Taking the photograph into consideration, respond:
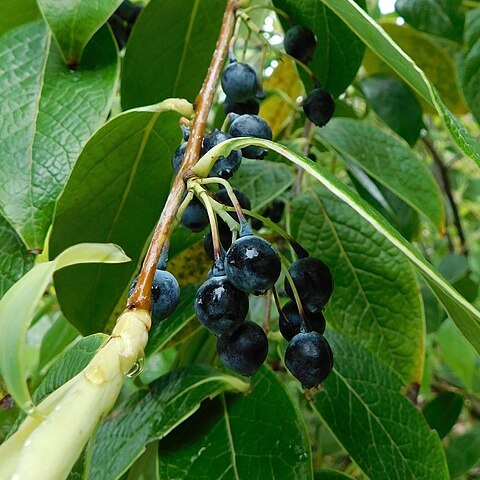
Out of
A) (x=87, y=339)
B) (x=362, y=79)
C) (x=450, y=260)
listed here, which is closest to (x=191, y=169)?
(x=87, y=339)

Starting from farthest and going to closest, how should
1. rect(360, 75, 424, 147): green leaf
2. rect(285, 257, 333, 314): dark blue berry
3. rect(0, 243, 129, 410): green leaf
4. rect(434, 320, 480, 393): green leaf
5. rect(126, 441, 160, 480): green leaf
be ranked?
1. rect(434, 320, 480, 393): green leaf
2. rect(360, 75, 424, 147): green leaf
3. rect(126, 441, 160, 480): green leaf
4. rect(285, 257, 333, 314): dark blue berry
5. rect(0, 243, 129, 410): green leaf

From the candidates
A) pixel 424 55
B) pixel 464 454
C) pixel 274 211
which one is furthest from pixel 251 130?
pixel 464 454

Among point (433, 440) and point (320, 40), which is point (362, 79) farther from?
point (433, 440)

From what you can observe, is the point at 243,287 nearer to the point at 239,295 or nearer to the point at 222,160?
the point at 239,295

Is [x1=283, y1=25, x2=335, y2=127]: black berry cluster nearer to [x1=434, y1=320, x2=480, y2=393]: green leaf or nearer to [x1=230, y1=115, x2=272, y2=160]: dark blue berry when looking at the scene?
[x1=230, y1=115, x2=272, y2=160]: dark blue berry

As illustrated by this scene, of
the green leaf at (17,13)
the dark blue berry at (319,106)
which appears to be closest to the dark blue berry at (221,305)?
the dark blue berry at (319,106)

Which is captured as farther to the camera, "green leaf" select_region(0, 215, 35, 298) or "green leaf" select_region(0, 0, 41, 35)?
"green leaf" select_region(0, 0, 41, 35)

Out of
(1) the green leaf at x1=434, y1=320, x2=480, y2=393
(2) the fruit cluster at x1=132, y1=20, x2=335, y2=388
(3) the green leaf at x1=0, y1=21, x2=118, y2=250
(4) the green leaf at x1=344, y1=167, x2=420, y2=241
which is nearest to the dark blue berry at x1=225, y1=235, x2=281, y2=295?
(2) the fruit cluster at x1=132, y1=20, x2=335, y2=388

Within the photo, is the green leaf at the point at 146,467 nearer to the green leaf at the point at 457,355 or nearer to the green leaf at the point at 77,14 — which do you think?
the green leaf at the point at 77,14
